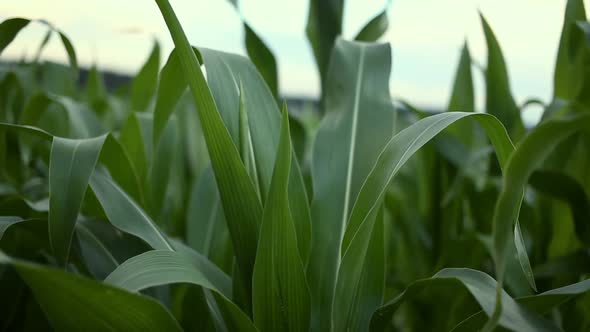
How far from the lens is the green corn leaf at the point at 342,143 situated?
466 mm

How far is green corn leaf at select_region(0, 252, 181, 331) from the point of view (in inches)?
12.5

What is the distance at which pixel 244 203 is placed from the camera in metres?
0.42

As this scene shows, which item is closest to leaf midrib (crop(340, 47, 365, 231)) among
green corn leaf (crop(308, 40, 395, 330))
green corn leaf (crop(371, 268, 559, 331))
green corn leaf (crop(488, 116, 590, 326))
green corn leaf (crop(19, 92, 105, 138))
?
green corn leaf (crop(308, 40, 395, 330))

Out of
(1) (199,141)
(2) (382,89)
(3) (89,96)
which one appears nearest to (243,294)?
(2) (382,89)

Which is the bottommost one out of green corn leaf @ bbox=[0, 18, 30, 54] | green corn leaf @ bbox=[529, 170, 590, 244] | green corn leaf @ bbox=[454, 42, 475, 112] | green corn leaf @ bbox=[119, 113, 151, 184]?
green corn leaf @ bbox=[529, 170, 590, 244]

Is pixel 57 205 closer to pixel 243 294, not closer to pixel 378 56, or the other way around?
pixel 243 294

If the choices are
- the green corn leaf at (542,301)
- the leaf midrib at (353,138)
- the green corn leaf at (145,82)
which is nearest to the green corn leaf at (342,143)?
the leaf midrib at (353,138)

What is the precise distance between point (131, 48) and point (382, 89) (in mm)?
1045

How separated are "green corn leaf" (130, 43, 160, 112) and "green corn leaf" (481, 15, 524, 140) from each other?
1.58 feet

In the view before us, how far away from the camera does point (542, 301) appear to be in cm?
40

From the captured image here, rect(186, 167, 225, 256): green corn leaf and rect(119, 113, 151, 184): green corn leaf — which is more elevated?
rect(119, 113, 151, 184): green corn leaf

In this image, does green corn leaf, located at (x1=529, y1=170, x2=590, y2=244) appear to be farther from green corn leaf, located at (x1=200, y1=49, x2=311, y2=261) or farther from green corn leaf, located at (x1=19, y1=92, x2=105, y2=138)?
green corn leaf, located at (x1=19, y1=92, x2=105, y2=138)

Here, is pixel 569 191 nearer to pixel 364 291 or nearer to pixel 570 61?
pixel 570 61

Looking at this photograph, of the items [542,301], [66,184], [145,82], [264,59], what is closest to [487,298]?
[542,301]
